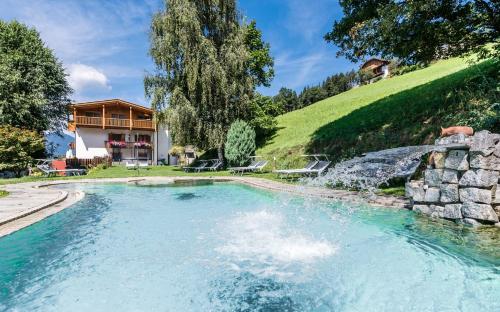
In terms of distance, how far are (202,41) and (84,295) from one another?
18474 mm

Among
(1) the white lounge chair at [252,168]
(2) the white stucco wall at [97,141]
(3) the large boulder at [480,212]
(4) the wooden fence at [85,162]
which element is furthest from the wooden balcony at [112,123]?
(3) the large boulder at [480,212]

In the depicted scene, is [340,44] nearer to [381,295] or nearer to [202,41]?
[202,41]

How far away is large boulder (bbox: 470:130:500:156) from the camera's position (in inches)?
211

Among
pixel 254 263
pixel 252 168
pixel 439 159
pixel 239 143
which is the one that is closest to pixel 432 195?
pixel 439 159

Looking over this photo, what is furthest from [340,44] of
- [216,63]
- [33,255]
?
[33,255]

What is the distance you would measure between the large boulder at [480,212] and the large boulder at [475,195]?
7 cm

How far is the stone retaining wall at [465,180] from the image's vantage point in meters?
5.33

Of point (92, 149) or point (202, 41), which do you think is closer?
point (202, 41)

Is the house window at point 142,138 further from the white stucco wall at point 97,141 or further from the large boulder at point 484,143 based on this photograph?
the large boulder at point 484,143

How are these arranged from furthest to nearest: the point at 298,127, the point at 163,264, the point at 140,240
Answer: the point at 298,127 → the point at 140,240 → the point at 163,264

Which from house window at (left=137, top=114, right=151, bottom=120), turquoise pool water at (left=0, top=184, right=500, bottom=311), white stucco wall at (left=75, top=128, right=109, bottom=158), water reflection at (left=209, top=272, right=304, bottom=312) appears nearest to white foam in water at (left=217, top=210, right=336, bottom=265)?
turquoise pool water at (left=0, top=184, right=500, bottom=311)

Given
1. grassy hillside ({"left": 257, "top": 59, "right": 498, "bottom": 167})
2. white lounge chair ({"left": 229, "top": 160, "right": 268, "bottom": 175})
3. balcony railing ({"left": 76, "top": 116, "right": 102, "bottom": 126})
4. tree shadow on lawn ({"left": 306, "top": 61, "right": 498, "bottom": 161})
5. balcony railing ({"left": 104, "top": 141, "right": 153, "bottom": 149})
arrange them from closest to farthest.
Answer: tree shadow on lawn ({"left": 306, "top": 61, "right": 498, "bottom": 161}) < grassy hillside ({"left": 257, "top": 59, "right": 498, "bottom": 167}) < white lounge chair ({"left": 229, "top": 160, "right": 268, "bottom": 175}) < balcony railing ({"left": 76, "top": 116, "right": 102, "bottom": 126}) < balcony railing ({"left": 104, "top": 141, "right": 153, "bottom": 149})

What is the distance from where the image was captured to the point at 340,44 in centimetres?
1366

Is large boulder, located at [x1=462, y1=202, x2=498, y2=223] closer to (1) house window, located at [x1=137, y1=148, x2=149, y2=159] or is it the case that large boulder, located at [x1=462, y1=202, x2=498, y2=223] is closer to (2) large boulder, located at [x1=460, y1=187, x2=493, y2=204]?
(2) large boulder, located at [x1=460, y1=187, x2=493, y2=204]
